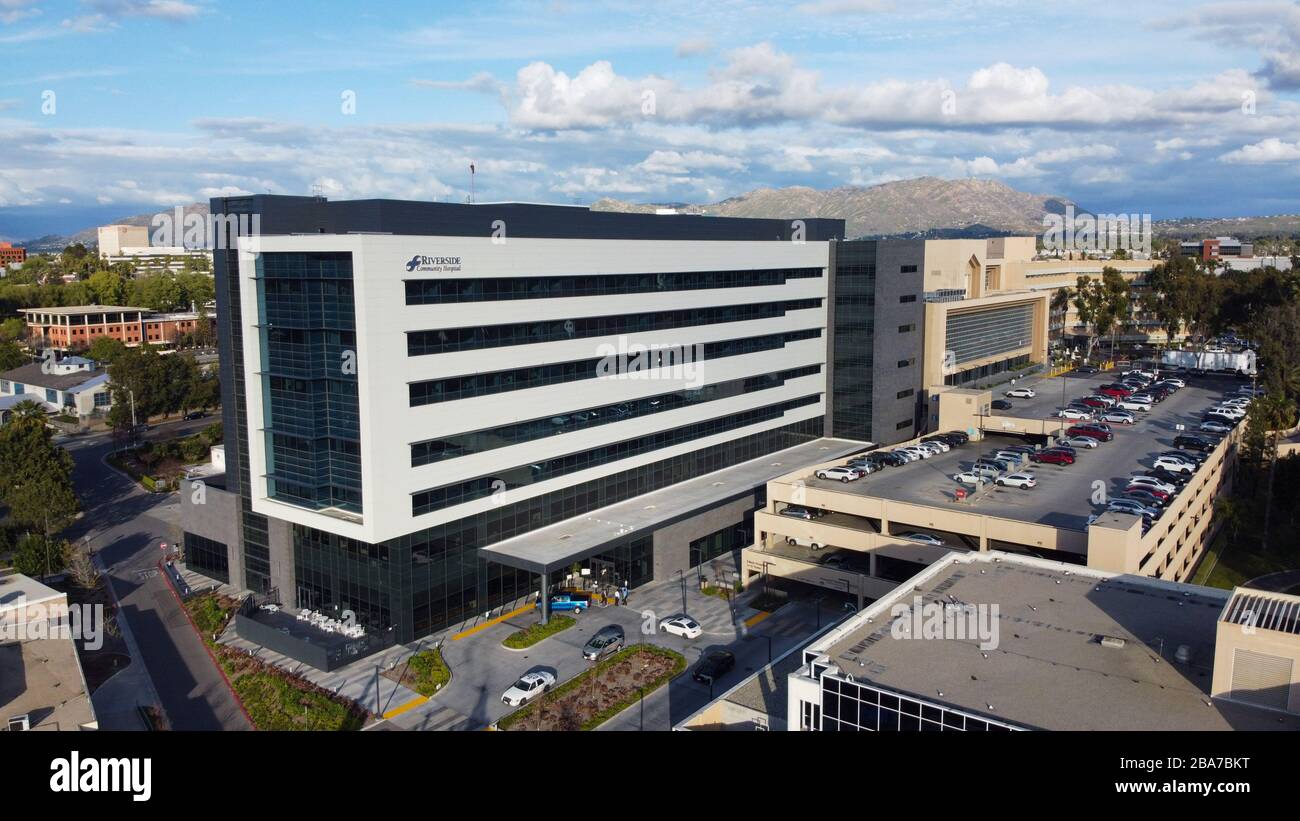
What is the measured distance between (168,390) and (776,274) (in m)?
53.7

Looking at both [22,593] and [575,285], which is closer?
[22,593]

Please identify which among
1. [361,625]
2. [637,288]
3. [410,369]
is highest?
[637,288]

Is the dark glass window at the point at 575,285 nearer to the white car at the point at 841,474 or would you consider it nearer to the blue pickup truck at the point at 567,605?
the white car at the point at 841,474

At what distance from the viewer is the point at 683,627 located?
3822cm

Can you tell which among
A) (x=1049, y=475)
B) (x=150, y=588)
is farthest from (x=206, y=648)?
(x=1049, y=475)

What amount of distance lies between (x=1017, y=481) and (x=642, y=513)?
57.9 feet

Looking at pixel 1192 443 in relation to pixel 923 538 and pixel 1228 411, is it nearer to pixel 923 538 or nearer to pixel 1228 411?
pixel 1228 411

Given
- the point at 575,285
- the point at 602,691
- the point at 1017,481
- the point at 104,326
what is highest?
the point at 575,285

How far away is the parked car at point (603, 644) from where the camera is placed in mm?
35750

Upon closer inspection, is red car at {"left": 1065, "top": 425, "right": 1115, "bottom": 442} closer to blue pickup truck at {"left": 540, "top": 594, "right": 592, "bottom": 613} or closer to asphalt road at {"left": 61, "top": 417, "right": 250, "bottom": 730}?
blue pickup truck at {"left": 540, "top": 594, "right": 592, "bottom": 613}

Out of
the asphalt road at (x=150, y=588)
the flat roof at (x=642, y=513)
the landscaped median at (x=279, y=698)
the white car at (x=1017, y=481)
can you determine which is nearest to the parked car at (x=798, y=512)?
the flat roof at (x=642, y=513)
